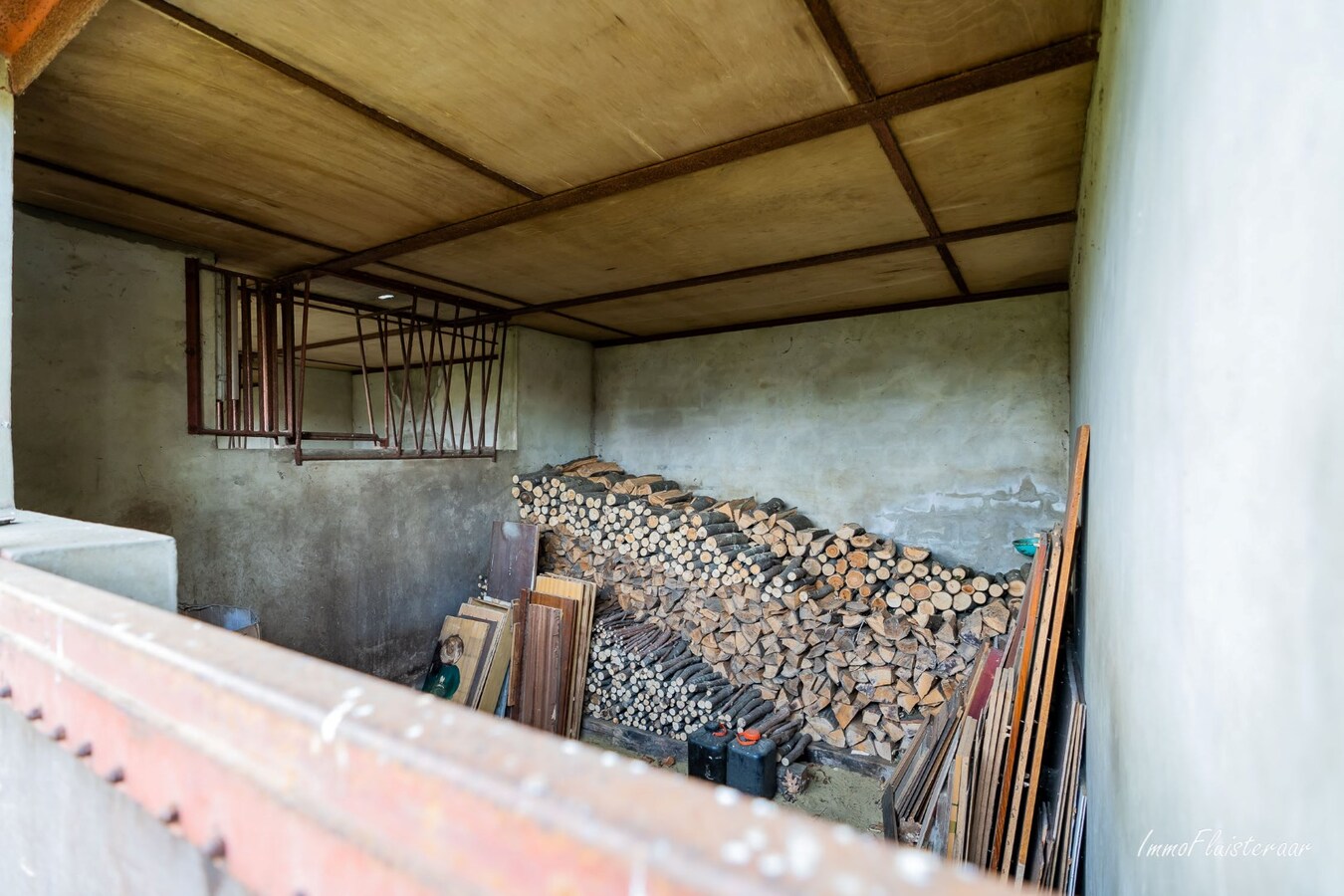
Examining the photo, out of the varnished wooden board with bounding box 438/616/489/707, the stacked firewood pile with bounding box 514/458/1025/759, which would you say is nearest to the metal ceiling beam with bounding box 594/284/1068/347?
the stacked firewood pile with bounding box 514/458/1025/759

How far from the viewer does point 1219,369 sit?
0.63 m

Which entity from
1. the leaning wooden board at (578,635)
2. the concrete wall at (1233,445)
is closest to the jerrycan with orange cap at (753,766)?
the leaning wooden board at (578,635)

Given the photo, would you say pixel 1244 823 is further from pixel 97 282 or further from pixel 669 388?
pixel 669 388

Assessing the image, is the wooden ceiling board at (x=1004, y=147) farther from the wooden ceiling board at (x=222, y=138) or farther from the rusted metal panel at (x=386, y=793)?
the rusted metal panel at (x=386, y=793)

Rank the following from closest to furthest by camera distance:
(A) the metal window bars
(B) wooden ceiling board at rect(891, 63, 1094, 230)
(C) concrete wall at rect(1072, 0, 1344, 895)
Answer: (C) concrete wall at rect(1072, 0, 1344, 895)
(B) wooden ceiling board at rect(891, 63, 1094, 230)
(A) the metal window bars

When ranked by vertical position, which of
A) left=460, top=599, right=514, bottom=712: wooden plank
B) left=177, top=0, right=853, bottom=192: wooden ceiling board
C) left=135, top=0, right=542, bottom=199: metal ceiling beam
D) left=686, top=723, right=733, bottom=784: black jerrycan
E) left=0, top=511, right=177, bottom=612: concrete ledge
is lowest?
left=686, top=723, right=733, bottom=784: black jerrycan

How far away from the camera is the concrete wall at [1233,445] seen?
421 mm

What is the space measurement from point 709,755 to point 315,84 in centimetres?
396

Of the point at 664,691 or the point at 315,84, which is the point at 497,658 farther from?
the point at 315,84

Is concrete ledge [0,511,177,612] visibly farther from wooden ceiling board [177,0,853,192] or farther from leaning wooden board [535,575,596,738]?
leaning wooden board [535,575,596,738]

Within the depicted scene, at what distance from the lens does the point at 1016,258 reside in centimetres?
355

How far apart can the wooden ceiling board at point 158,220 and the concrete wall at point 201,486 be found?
135 millimetres

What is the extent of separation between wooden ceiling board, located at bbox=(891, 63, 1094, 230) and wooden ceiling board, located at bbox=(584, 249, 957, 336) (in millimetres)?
685

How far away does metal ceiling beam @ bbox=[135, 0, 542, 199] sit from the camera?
162 cm
